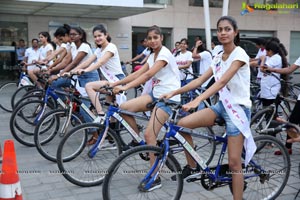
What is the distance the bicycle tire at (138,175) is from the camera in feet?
9.86

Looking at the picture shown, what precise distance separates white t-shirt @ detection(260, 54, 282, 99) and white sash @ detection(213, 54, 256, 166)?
2509 mm

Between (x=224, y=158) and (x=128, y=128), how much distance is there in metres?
1.25

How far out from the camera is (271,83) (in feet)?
18.1

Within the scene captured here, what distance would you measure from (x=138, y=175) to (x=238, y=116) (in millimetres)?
1313

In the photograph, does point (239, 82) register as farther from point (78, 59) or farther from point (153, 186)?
point (78, 59)

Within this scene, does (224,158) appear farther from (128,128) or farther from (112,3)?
(112,3)

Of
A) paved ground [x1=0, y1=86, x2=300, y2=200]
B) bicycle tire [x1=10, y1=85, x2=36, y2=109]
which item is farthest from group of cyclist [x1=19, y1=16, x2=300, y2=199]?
bicycle tire [x1=10, y1=85, x2=36, y2=109]

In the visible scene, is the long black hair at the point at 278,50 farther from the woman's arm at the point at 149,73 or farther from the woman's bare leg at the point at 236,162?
the woman's bare leg at the point at 236,162

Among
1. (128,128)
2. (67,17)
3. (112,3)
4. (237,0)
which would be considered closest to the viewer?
(128,128)

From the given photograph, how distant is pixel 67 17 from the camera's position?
16.1 m

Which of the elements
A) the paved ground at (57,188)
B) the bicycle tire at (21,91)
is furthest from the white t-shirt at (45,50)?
the paved ground at (57,188)

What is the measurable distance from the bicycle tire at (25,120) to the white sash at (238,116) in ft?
10.5

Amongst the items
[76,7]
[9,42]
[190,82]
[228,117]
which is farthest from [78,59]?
[9,42]

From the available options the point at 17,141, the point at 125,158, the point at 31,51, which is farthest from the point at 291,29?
the point at 125,158
